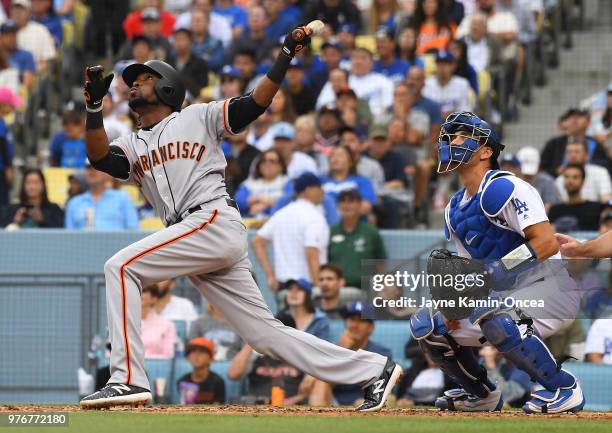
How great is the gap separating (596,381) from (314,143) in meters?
4.58

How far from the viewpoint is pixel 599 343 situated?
11.1 m

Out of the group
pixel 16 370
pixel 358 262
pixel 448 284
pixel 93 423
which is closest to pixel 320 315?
pixel 358 262

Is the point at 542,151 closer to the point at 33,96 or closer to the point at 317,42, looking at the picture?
the point at 317,42

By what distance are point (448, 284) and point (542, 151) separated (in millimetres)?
6447

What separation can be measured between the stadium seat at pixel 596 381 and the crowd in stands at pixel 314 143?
12cm

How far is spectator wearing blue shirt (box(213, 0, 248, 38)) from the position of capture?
1744 cm

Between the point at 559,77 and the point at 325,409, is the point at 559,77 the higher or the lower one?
the higher one

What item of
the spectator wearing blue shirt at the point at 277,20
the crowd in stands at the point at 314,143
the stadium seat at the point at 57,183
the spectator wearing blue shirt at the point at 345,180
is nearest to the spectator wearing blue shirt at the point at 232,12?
the crowd in stands at the point at 314,143

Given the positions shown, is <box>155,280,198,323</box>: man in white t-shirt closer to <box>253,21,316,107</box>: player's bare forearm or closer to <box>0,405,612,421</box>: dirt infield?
<box>0,405,612,421</box>: dirt infield

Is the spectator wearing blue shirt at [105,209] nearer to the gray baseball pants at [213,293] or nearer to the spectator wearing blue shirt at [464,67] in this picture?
the spectator wearing blue shirt at [464,67]

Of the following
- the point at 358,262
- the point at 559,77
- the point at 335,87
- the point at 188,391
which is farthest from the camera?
the point at 559,77

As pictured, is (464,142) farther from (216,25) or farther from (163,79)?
(216,25)

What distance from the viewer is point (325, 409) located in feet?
27.4

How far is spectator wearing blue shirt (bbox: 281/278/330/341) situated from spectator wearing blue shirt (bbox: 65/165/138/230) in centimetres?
251
